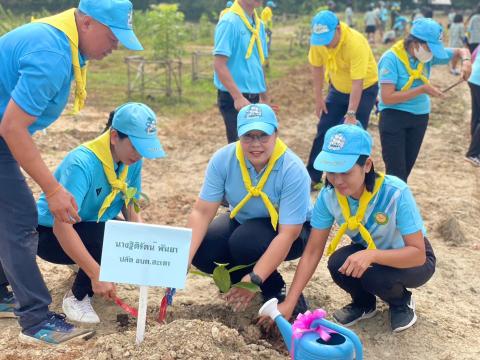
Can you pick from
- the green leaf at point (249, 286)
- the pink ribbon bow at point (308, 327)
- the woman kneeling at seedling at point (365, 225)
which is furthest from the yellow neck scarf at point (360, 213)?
the pink ribbon bow at point (308, 327)

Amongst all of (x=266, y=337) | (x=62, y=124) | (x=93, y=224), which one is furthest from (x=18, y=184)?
(x=62, y=124)

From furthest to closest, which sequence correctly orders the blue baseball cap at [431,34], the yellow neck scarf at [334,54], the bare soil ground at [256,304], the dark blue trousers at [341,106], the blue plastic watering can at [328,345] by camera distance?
the dark blue trousers at [341,106] < the yellow neck scarf at [334,54] < the blue baseball cap at [431,34] < the bare soil ground at [256,304] < the blue plastic watering can at [328,345]

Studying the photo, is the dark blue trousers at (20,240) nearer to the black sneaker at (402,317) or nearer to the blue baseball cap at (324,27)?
the black sneaker at (402,317)

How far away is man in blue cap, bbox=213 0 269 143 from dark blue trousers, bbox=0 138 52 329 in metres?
2.11

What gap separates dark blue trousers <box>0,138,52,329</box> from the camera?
2748mm

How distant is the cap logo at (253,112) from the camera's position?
3115mm

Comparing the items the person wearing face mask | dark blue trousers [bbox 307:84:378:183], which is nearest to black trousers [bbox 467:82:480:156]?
dark blue trousers [bbox 307:84:378:183]

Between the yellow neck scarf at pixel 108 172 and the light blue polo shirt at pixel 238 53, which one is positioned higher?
the light blue polo shirt at pixel 238 53

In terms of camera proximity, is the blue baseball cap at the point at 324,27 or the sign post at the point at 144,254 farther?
the blue baseball cap at the point at 324,27

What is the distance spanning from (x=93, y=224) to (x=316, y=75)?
299 cm

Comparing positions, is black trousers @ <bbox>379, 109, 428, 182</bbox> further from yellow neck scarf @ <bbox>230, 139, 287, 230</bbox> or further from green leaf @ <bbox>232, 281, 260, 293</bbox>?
green leaf @ <bbox>232, 281, 260, 293</bbox>

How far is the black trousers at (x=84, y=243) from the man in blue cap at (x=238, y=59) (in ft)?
5.65

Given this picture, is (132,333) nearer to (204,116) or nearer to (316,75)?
(316,75)

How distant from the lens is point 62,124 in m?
8.29
